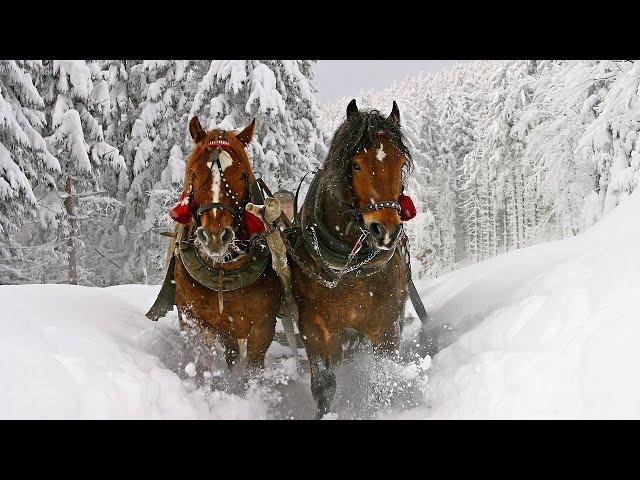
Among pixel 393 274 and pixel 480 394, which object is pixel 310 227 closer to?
pixel 393 274

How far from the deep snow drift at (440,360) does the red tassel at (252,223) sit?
119 centimetres

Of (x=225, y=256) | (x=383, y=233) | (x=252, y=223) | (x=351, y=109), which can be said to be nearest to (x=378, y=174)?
(x=383, y=233)

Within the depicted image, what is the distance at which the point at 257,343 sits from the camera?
4551mm

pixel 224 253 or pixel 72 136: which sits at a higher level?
pixel 72 136

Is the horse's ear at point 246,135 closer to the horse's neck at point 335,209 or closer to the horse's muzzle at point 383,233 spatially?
A: the horse's neck at point 335,209

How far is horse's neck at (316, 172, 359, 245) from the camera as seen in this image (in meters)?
3.99

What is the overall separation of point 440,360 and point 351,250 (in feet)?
4.23

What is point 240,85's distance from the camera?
1373 centimetres

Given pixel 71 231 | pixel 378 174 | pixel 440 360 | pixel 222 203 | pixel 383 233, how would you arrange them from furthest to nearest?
1. pixel 71 231
2. pixel 440 360
3. pixel 222 203
4. pixel 378 174
5. pixel 383 233

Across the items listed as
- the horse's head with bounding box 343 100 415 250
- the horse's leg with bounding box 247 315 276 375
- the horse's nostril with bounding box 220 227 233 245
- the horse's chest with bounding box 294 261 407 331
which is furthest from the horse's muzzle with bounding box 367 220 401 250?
the horse's leg with bounding box 247 315 276 375

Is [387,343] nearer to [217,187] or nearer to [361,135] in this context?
[361,135]


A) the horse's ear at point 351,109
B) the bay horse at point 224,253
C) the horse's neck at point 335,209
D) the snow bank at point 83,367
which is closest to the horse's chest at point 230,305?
the bay horse at point 224,253

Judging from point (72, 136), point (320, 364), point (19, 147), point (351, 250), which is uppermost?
point (72, 136)

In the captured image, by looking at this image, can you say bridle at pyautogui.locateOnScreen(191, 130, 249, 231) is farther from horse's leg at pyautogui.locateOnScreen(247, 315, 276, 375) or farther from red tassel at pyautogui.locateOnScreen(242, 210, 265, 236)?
horse's leg at pyautogui.locateOnScreen(247, 315, 276, 375)
